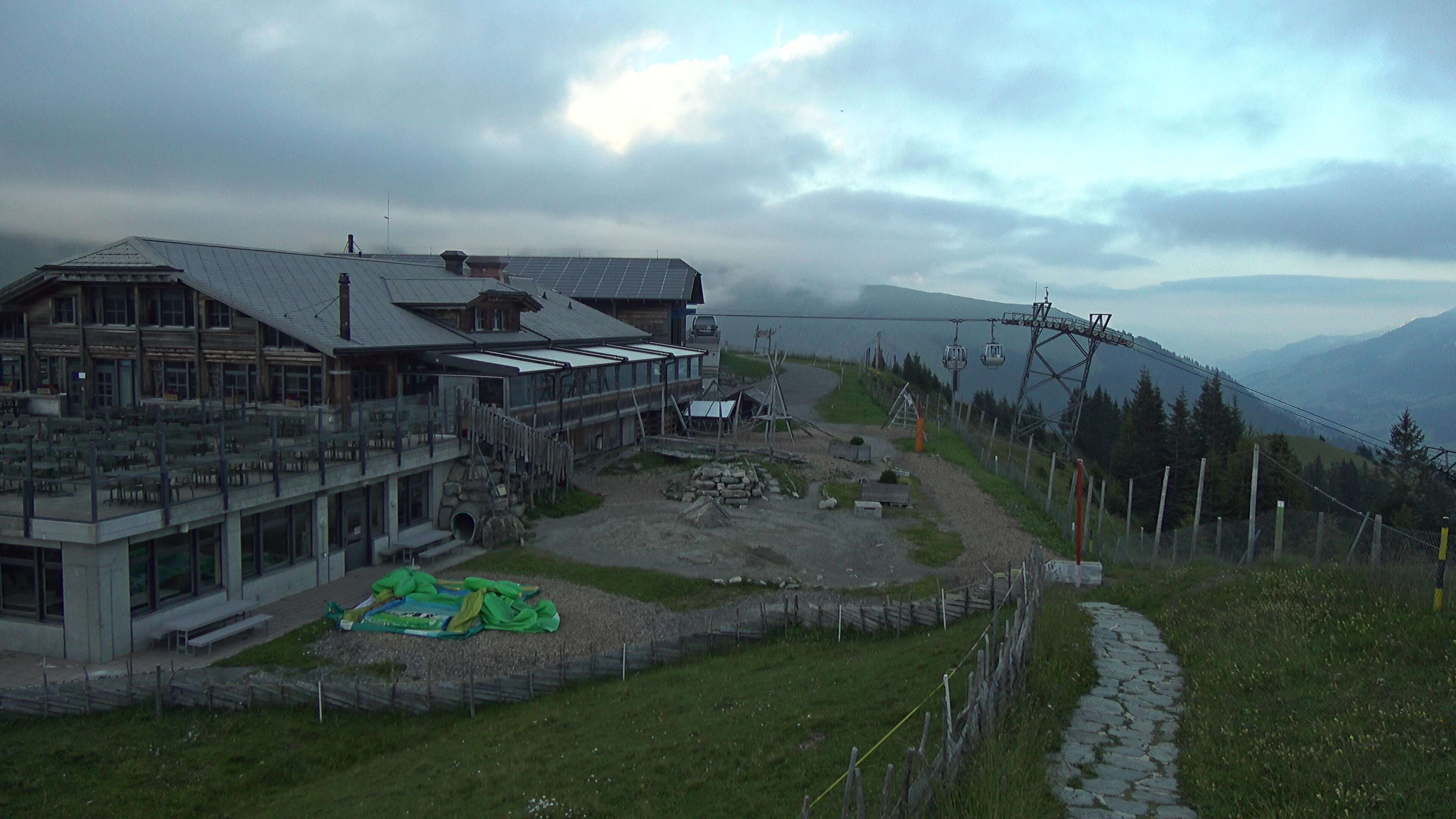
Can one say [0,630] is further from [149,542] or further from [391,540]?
[391,540]

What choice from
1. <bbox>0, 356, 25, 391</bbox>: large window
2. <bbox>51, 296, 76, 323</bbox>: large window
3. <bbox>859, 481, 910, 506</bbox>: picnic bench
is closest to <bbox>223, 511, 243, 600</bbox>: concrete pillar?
<bbox>51, 296, 76, 323</bbox>: large window

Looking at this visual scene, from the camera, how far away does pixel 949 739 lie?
27.6 ft

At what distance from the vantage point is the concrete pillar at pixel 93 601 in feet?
58.3

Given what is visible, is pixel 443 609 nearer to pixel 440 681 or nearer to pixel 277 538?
pixel 440 681

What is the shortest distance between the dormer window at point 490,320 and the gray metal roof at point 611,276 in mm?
19524

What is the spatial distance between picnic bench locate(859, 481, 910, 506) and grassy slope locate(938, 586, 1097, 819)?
706 inches

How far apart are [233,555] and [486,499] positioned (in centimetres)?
843

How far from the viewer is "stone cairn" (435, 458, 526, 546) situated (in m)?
27.7

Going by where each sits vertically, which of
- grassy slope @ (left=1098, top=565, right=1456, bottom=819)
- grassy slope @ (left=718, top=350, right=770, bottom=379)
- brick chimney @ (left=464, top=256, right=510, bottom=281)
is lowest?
grassy slope @ (left=1098, top=565, right=1456, bottom=819)

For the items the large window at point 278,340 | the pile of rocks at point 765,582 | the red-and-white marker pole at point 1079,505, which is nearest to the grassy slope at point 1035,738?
the red-and-white marker pole at point 1079,505

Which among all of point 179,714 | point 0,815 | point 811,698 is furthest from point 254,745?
point 811,698

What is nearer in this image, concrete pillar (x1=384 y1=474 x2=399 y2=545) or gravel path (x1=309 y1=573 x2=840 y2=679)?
gravel path (x1=309 y1=573 x2=840 y2=679)

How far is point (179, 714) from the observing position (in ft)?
51.7

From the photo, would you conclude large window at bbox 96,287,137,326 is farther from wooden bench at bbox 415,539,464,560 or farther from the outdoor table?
the outdoor table
